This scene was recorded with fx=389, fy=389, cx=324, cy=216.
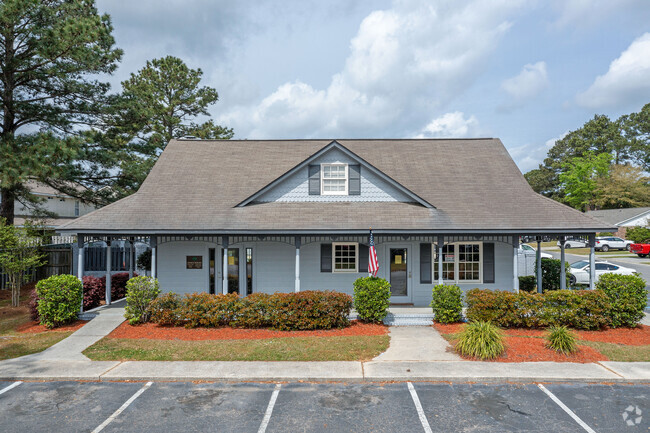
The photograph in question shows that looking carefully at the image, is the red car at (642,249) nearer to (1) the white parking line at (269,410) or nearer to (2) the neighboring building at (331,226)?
Result: (2) the neighboring building at (331,226)

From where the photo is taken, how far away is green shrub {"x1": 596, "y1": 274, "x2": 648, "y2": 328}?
40.3 feet

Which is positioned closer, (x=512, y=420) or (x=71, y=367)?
(x=512, y=420)

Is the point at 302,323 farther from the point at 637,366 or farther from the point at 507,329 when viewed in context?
the point at 637,366

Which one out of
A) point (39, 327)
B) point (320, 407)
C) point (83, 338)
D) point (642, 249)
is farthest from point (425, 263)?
point (642, 249)

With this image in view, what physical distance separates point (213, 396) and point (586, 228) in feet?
44.0

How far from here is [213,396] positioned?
785 cm

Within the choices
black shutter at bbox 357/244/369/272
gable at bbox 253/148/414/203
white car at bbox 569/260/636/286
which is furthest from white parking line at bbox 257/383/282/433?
white car at bbox 569/260/636/286

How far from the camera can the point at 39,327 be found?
513 inches

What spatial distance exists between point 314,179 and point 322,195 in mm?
744

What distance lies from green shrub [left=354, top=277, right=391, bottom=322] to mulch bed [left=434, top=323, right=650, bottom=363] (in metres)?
1.95

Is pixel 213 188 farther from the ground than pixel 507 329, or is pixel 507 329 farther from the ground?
pixel 213 188

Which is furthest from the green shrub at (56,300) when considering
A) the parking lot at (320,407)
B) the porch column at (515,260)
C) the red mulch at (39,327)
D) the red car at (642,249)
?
the red car at (642,249)

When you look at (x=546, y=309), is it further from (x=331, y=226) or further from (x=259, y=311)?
(x=259, y=311)

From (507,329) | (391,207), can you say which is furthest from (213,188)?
(507,329)
